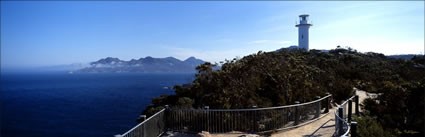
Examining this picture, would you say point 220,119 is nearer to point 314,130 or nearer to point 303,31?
point 314,130

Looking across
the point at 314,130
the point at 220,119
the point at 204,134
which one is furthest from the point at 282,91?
the point at 204,134

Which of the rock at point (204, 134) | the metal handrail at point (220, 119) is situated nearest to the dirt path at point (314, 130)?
the metal handrail at point (220, 119)

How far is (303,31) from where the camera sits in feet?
161

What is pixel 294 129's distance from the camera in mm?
9039

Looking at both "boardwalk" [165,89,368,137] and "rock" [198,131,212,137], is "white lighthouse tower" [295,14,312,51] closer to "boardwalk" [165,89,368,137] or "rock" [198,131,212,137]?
"boardwalk" [165,89,368,137]

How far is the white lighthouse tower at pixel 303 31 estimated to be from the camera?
48656mm

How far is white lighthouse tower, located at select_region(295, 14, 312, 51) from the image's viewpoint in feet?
160

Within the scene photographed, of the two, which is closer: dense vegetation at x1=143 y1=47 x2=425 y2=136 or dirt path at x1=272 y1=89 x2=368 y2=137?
dirt path at x1=272 y1=89 x2=368 y2=137

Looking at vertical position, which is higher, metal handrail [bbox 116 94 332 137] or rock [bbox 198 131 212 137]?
metal handrail [bbox 116 94 332 137]

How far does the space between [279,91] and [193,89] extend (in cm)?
667

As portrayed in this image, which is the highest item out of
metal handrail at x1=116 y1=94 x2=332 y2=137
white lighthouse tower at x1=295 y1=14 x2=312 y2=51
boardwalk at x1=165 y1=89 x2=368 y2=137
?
white lighthouse tower at x1=295 y1=14 x2=312 y2=51

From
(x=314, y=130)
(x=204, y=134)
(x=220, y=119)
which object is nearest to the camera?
(x=204, y=134)

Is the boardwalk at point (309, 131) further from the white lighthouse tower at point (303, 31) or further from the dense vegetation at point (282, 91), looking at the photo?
the white lighthouse tower at point (303, 31)

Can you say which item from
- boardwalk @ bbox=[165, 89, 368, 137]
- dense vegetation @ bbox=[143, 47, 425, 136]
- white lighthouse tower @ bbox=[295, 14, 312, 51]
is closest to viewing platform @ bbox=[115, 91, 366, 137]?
boardwalk @ bbox=[165, 89, 368, 137]
